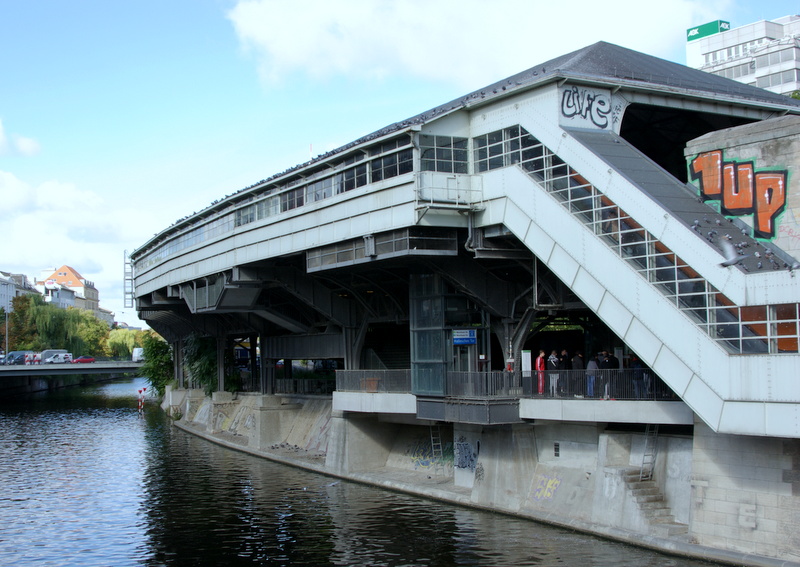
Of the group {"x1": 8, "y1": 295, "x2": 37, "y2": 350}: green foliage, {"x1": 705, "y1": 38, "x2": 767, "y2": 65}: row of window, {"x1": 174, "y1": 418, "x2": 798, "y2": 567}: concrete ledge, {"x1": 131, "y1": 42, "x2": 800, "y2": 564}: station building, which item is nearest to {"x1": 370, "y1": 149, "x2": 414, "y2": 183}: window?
{"x1": 131, "y1": 42, "x2": 800, "y2": 564}: station building

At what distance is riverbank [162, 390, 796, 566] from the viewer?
90.4 ft

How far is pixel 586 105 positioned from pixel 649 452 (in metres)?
12.6

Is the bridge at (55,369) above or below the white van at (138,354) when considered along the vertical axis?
below

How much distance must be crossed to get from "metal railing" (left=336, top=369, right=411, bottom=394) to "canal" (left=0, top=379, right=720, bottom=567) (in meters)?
4.61

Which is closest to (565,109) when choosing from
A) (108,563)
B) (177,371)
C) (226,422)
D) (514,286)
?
(514,286)

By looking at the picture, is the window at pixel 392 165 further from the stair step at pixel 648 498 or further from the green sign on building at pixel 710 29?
the green sign on building at pixel 710 29

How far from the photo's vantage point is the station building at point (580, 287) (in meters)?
24.7

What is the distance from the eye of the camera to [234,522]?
34.2 m

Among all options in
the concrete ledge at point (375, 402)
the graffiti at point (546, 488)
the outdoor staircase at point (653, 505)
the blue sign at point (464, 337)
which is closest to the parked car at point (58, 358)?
the concrete ledge at point (375, 402)

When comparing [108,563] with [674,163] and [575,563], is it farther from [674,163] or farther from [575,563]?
[674,163]

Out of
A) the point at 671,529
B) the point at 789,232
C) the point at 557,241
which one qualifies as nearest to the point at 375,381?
the point at 557,241

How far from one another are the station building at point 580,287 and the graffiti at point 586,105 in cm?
7

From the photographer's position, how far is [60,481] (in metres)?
45.5

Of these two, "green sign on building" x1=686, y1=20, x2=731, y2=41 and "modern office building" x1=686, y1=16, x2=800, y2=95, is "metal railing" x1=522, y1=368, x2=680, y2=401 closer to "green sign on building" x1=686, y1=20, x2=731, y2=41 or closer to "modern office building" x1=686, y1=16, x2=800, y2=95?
"modern office building" x1=686, y1=16, x2=800, y2=95
